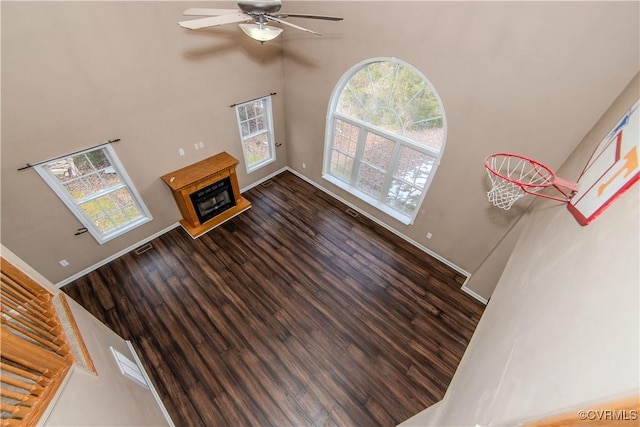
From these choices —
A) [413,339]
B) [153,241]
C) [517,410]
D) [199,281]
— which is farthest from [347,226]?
[517,410]

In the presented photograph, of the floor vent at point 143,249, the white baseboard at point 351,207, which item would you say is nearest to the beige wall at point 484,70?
Result: the white baseboard at point 351,207

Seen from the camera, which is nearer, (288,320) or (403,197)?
(288,320)

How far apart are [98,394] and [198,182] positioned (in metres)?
3.24

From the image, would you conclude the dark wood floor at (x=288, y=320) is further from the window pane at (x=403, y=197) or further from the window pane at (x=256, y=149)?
the window pane at (x=256, y=149)

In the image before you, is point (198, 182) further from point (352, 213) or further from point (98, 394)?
point (98, 394)

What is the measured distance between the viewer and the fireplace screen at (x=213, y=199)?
15.3ft

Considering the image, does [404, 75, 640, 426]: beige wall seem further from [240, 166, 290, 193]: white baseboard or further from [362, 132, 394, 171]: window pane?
[240, 166, 290, 193]: white baseboard

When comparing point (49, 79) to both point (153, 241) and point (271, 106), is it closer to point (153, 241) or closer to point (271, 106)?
point (153, 241)

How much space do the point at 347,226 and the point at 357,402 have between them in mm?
2914

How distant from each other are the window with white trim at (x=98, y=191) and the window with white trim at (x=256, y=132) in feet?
7.15

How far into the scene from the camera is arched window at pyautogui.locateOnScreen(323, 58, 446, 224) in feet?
12.2

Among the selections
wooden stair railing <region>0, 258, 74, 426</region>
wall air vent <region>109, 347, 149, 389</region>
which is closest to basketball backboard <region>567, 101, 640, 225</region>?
wooden stair railing <region>0, 258, 74, 426</region>

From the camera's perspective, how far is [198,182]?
14.6 ft

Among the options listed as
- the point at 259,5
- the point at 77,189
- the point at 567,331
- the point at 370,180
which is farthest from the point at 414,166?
the point at 77,189
